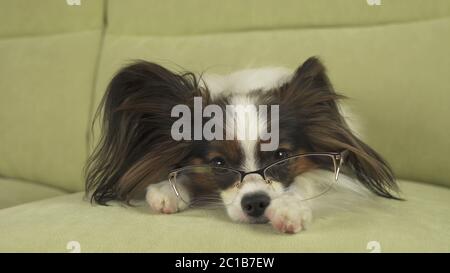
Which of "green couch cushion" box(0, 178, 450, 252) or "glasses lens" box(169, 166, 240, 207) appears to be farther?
"glasses lens" box(169, 166, 240, 207)

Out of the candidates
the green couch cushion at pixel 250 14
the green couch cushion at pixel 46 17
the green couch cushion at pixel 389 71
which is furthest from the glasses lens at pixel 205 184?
the green couch cushion at pixel 46 17

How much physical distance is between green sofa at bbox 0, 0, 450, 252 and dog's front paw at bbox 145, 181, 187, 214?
34 mm

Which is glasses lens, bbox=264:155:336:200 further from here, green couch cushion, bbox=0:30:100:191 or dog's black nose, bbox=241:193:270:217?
green couch cushion, bbox=0:30:100:191

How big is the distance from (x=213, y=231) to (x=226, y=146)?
0.26 m

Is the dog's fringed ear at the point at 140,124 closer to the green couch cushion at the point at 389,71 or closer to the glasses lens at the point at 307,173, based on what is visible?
the glasses lens at the point at 307,173

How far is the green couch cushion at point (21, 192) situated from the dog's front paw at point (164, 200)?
2.17ft

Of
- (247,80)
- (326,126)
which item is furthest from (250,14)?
(326,126)

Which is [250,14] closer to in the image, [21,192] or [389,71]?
[389,71]

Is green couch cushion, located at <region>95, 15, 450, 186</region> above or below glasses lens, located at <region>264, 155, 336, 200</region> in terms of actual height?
above

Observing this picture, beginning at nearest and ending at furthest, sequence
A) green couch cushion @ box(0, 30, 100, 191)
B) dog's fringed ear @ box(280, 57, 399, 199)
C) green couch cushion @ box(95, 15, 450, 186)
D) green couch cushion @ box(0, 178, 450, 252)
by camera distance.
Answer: green couch cushion @ box(0, 178, 450, 252), dog's fringed ear @ box(280, 57, 399, 199), green couch cushion @ box(95, 15, 450, 186), green couch cushion @ box(0, 30, 100, 191)

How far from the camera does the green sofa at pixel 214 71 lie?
42.9 inches

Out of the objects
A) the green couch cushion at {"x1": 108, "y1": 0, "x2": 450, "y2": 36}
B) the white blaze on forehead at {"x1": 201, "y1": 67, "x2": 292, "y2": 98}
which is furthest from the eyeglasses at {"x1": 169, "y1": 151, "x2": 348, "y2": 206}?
the green couch cushion at {"x1": 108, "y1": 0, "x2": 450, "y2": 36}

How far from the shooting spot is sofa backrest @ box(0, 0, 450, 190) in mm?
1656

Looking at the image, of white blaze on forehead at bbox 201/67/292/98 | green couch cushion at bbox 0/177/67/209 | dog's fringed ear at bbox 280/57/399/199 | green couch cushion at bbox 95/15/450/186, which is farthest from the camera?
green couch cushion at bbox 0/177/67/209
